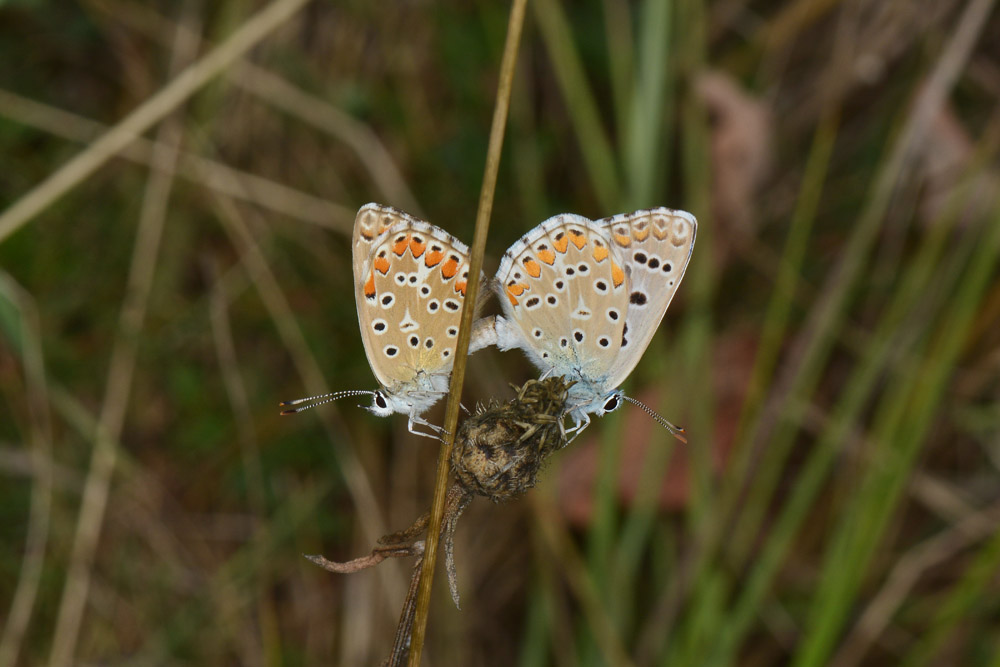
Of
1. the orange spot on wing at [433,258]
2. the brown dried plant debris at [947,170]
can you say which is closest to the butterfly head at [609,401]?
the orange spot on wing at [433,258]

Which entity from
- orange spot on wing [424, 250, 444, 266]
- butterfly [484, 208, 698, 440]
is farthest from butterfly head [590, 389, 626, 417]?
orange spot on wing [424, 250, 444, 266]

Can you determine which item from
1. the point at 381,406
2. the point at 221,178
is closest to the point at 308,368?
the point at 221,178

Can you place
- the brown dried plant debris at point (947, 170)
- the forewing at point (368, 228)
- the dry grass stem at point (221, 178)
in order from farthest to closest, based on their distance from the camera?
the brown dried plant debris at point (947, 170) → the dry grass stem at point (221, 178) → the forewing at point (368, 228)

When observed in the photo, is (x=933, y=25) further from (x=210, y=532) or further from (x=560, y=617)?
(x=210, y=532)

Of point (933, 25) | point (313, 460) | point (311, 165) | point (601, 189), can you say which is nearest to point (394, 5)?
point (311, 165)

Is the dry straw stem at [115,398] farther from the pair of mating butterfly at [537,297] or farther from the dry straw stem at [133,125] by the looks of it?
the pair of mating butterfly at [537,297]
